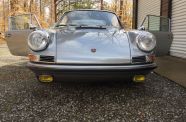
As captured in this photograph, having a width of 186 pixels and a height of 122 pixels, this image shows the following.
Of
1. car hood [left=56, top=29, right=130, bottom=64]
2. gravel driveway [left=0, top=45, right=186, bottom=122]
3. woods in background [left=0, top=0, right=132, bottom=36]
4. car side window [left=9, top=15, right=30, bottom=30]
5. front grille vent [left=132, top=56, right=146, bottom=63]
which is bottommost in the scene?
gravel driveway [left=0, top=45, right=186, bottom=122]

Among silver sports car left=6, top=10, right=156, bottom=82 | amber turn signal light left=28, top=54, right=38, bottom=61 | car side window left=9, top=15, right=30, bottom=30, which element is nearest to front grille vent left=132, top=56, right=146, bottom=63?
silver sports car left=6, top=10, right=156, bottom=82

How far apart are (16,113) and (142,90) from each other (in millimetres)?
1986

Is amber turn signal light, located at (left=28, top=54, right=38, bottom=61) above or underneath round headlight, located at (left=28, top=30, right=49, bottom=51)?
underneath

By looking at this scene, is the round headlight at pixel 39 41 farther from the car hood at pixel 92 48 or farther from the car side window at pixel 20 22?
the car side window at pixel 20 22

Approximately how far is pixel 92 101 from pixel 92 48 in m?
0.69

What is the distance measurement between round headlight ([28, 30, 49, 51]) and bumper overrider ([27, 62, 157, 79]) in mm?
241

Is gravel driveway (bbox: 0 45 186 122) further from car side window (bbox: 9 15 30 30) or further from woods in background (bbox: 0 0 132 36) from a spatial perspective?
woods in background (bbox: 0 0 132 36)

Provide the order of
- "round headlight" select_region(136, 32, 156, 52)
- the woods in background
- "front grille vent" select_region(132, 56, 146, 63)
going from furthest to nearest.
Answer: the woods in background < "round headlight" select_region(136, 32, 156, 52) < "front grille vent" select_region(132, 56, 146, 63)

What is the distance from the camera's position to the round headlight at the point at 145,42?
4270mm

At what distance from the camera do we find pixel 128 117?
3.54m

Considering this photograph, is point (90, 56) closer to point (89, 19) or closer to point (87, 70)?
point (87, 70)

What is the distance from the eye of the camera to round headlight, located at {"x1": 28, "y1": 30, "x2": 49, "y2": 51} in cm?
418

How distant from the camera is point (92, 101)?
418cm

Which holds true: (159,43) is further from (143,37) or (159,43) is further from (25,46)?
(25,46)
